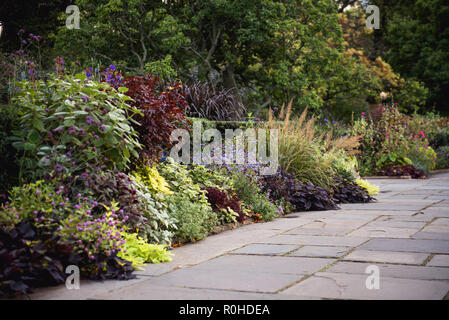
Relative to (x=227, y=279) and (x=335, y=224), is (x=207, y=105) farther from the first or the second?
(x=227, y=279)

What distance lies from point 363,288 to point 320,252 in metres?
1.06

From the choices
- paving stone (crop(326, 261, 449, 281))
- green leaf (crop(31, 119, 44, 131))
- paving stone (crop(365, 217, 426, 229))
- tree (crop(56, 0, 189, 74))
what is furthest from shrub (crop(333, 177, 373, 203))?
tree (crop(56, 0, 189, 74))

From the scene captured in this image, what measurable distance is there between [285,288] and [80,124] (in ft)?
6.16

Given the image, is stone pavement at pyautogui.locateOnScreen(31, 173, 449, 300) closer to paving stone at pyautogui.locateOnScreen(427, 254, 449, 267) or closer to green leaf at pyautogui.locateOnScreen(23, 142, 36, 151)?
paving stone at pyautogui.locateOnScreen(427, 254, 449, 267)

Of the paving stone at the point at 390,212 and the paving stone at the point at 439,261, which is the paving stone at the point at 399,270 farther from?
the paving stone at the point at 390,212

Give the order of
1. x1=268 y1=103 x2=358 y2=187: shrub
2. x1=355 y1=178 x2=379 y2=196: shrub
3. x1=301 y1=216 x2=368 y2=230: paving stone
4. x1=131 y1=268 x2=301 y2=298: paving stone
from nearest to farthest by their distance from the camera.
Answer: x1=131 y1=268 x2=301 y2=298: paving stone → x1=301 y1=216 x2=368 y2=230: paving stone → x1=268 y1=103 x2=358 y2=187: shrub → x1=355 y1=178 x2=379 y2=196: shrub

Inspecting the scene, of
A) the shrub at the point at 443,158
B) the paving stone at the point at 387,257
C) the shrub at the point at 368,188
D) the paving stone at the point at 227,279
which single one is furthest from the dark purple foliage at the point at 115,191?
the shrub at the point at 443,158

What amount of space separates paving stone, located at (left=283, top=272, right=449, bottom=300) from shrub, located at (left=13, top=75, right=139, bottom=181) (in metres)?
1.71

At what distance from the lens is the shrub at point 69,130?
11.6 ft

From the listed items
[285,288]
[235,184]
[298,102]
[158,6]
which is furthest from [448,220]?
[158,6]

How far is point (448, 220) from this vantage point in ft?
17.6

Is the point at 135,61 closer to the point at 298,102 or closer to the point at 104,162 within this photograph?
the point at 298,102

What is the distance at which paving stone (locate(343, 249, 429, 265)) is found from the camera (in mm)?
3541

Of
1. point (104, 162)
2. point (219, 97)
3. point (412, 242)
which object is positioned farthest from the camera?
point (219, 97)
